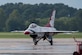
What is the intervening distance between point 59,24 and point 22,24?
1304 cm

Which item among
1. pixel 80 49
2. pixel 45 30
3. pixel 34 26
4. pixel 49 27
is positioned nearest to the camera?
pixel 80 49

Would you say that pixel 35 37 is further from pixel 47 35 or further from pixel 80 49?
pixel 80 49

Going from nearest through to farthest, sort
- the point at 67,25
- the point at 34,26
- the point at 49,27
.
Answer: the point at 34,26 → the point at 49,27 → the point at 67,25

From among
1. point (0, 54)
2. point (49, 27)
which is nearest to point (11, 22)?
point (49, 27)

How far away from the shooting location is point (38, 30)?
4944 centimetres

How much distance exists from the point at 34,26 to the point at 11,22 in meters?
121

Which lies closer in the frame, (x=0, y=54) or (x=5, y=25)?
(x=0, y=54)

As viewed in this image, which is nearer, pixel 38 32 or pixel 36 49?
pixel 36 49

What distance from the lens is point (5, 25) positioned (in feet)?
567

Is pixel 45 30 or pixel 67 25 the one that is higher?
pixel 45 30

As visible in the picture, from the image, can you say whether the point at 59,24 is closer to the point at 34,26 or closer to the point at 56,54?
the point at 34,26

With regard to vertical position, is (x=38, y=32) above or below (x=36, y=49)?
above

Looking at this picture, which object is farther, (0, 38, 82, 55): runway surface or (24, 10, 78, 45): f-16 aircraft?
(24, 10, 78, 45): f-16 aircraft

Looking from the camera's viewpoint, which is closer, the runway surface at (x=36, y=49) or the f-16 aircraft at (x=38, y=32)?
the runway surface at (x=36, y=49)
